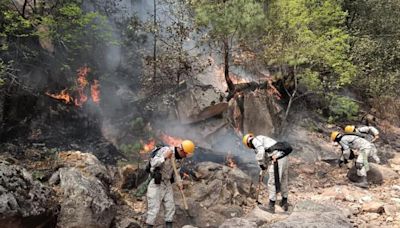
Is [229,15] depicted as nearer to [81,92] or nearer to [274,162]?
[81,92]

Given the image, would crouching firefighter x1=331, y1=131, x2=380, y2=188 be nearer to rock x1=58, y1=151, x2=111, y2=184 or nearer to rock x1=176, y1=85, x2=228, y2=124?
rock x1=176, y1=85, x2=228, y2=124

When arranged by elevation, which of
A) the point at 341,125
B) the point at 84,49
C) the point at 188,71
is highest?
the point at 84,49

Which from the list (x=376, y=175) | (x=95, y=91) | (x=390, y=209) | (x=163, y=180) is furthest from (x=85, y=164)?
(x=376, y=175)

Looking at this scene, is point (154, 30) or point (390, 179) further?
point (154, 30)

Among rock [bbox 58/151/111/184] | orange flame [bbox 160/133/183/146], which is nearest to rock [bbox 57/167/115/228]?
rock [bbox 58/151/111/184]

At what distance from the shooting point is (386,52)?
1728cm

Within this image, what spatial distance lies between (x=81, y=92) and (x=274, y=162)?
7743 mm

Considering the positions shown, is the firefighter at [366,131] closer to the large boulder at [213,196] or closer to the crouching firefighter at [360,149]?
the crouching firefighter at [360,149]

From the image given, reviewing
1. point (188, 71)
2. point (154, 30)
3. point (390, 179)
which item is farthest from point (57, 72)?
point (390, 179)

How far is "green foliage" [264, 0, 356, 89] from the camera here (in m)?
12.7

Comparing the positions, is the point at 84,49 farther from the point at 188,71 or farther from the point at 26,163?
the point at 26,163

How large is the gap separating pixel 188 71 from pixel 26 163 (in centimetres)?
723

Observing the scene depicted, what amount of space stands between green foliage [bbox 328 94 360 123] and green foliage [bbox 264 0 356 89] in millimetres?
1888

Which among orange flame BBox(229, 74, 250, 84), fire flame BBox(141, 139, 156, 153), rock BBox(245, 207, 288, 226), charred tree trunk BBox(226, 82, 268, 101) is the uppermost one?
orange flame BBox(229, 74, 250, 84)
